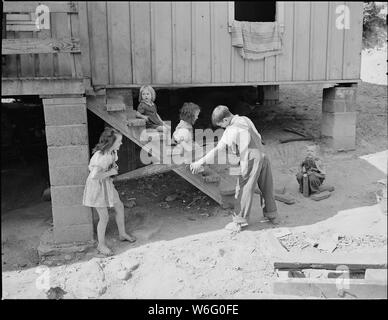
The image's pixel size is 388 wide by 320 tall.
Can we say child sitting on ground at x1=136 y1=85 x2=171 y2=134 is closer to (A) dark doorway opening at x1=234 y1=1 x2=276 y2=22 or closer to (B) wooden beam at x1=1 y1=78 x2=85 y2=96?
(B) wooden beam at x1=1 y1=78 x2=85 y2=96

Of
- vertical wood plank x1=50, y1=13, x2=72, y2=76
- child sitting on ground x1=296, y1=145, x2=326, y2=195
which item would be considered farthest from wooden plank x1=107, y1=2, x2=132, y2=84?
child sitting on ground x1=296, y1=145, x2=326, y2=195

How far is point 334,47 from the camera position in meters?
9.38

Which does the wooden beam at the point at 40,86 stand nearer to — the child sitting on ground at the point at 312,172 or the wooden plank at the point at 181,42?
the wooden plank at the point at 181,42

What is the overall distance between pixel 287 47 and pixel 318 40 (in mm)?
699

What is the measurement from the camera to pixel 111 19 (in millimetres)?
8047

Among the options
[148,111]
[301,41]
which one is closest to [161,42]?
[148,111]

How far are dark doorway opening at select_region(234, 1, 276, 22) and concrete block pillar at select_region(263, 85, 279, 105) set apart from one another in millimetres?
2205

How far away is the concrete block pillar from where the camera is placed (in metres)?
12.3

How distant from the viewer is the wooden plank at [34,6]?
6598 mm

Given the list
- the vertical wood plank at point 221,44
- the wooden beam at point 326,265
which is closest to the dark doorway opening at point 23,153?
the vertical wood plank at point 221,44

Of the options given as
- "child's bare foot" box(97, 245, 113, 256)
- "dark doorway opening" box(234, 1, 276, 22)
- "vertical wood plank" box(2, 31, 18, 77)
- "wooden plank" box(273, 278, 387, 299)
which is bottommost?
"child's bare foot" box(97, 245, 113, 256)

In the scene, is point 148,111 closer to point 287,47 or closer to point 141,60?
point 141,60

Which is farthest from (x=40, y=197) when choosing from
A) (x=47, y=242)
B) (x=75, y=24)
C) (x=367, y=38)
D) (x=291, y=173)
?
(x=367, y=38)
